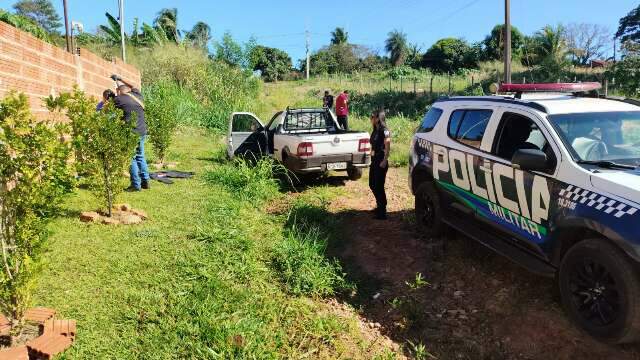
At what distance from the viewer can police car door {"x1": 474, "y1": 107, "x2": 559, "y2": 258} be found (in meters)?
3.93

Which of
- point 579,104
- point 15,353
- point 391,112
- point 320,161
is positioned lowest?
point 15,353

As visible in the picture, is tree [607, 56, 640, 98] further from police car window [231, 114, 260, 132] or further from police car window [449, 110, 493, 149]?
police car window [231, 114, 260, 132]

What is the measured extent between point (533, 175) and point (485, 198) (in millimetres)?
744

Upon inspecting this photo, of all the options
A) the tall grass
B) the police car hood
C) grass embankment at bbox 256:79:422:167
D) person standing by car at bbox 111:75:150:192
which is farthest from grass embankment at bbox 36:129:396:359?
the tall grass

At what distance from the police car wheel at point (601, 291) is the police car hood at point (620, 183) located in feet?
1.26

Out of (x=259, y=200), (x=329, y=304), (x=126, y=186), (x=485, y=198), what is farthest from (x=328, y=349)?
(x=126, y=186)

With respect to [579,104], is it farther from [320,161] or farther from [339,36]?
[339,36]

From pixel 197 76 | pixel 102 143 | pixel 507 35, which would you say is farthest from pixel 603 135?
pixel 197 76

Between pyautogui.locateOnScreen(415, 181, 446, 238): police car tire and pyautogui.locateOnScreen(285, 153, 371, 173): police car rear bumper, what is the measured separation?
2601 millimetres

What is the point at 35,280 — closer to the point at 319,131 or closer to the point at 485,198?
the point at 485,198

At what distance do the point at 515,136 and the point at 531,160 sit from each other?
2.54 ft

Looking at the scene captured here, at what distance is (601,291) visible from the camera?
334 centimetres

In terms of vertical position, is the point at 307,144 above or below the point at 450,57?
below

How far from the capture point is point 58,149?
3518mm
